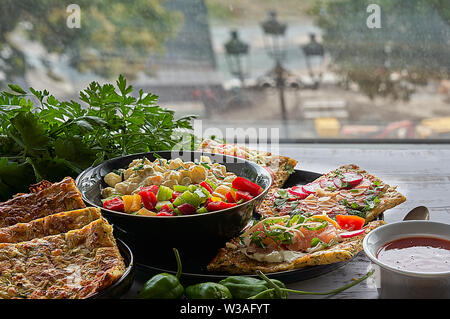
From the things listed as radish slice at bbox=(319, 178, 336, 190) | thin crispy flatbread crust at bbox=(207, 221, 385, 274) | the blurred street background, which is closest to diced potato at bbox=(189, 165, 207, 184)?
thin crispy flatbread crust at bbox=(207, 221, 385, 274)

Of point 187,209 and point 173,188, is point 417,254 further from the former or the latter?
point 173,188

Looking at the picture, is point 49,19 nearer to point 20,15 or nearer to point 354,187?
point 20,15

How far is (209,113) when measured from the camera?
740 cm

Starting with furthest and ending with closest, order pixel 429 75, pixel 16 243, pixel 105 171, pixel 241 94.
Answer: pixel 241 94
pixel 429 75
pixel 105 171
pixel 16 243

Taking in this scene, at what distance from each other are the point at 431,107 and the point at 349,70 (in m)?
1.26

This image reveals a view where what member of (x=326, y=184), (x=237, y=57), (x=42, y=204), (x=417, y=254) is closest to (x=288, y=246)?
(x=417, y=254)

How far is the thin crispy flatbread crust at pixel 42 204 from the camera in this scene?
2160 millimetres

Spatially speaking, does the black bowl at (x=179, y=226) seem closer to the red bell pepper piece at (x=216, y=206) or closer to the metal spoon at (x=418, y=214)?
the red bell pepper piece at (x=216, y=206)

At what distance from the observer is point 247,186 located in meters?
2.41

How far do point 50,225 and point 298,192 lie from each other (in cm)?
125

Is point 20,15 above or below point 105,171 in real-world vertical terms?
above

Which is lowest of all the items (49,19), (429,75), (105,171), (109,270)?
(109,270)

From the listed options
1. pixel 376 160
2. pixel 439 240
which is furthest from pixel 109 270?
pixel 376 160

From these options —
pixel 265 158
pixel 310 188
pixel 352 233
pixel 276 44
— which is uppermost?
pixel 276 44
